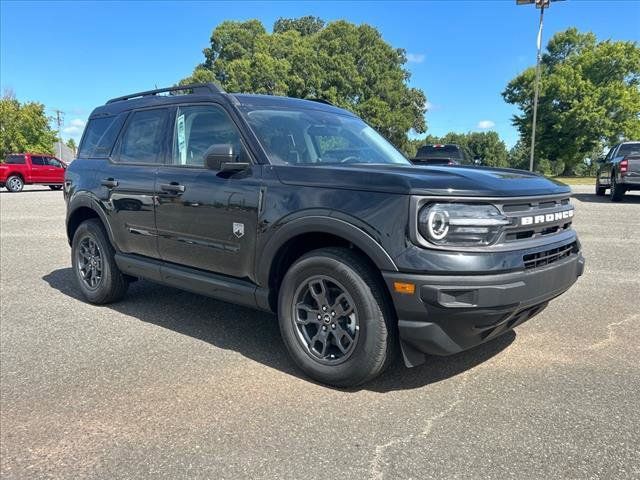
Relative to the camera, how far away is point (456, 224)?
9.37 ft

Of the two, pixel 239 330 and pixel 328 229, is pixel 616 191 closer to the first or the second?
pixel 239 330

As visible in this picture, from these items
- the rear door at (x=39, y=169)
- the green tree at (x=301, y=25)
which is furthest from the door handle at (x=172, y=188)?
the green tree at (x=301, y=25)

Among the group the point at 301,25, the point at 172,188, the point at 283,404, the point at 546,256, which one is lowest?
the point at 283,404

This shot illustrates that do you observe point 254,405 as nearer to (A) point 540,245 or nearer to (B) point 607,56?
(A) point 540,245

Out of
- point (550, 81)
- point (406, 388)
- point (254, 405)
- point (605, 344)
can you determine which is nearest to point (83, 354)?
point (254, 405)

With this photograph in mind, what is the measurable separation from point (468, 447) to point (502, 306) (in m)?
0.77

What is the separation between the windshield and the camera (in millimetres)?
3877

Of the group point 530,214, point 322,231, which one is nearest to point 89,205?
point 322,231

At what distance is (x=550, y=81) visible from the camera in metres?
45.2

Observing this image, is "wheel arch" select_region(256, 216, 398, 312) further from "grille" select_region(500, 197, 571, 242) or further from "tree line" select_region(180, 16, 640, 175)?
"tree line" select_region(180, 16, 640, 175)

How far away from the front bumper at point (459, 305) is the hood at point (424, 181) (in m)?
0.47

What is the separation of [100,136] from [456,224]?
161 inches

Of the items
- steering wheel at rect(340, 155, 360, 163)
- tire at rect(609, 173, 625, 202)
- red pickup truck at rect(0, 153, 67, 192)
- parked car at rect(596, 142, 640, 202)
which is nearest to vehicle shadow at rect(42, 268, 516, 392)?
steering wheel at rect(340, 155, 360, 163)

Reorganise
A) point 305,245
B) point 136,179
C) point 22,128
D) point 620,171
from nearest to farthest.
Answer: point 305,245
point 136,179
point 620,171
point 22,128
